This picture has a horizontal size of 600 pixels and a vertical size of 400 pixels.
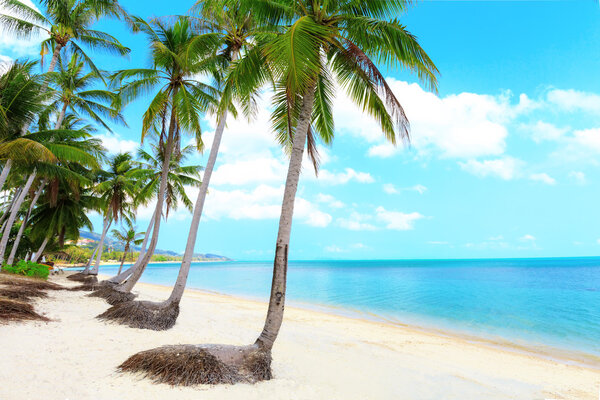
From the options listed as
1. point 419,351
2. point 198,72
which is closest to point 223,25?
point 198,72

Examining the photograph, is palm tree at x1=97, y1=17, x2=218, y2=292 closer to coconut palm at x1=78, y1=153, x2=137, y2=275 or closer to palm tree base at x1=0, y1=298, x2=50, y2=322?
palm tree base at x1=0, y1=298, x2=50, y2=322

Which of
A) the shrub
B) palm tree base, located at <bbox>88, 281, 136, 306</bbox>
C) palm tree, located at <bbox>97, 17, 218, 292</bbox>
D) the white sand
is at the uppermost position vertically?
palm tree, located at <bbox>97, 17, 218, 292</bbox>

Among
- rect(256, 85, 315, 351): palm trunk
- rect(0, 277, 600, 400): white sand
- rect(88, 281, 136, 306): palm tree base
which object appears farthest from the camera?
rect(88, 281, 136, 306): palm tree base

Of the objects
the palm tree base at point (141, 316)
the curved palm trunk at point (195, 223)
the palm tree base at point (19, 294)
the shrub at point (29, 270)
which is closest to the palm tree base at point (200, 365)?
the palm tree base at point (141, 316)

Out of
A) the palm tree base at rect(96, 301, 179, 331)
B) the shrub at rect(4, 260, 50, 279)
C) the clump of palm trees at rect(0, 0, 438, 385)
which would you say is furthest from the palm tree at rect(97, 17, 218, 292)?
the shrub at rect(4, 260, 50, 279)

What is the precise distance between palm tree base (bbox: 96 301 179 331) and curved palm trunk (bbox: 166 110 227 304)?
46 centimetres

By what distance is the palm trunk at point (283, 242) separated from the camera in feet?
17.1

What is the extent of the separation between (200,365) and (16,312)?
194 inches

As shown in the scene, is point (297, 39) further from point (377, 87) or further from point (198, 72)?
point (198, 72)

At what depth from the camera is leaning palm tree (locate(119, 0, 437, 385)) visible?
14.9 feet

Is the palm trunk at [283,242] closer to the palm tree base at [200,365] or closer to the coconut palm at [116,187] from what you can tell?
the palm tree base at [200,365]

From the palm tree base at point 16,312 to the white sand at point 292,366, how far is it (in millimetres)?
368

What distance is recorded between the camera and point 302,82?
512cm

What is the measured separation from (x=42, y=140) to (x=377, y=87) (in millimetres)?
11187
